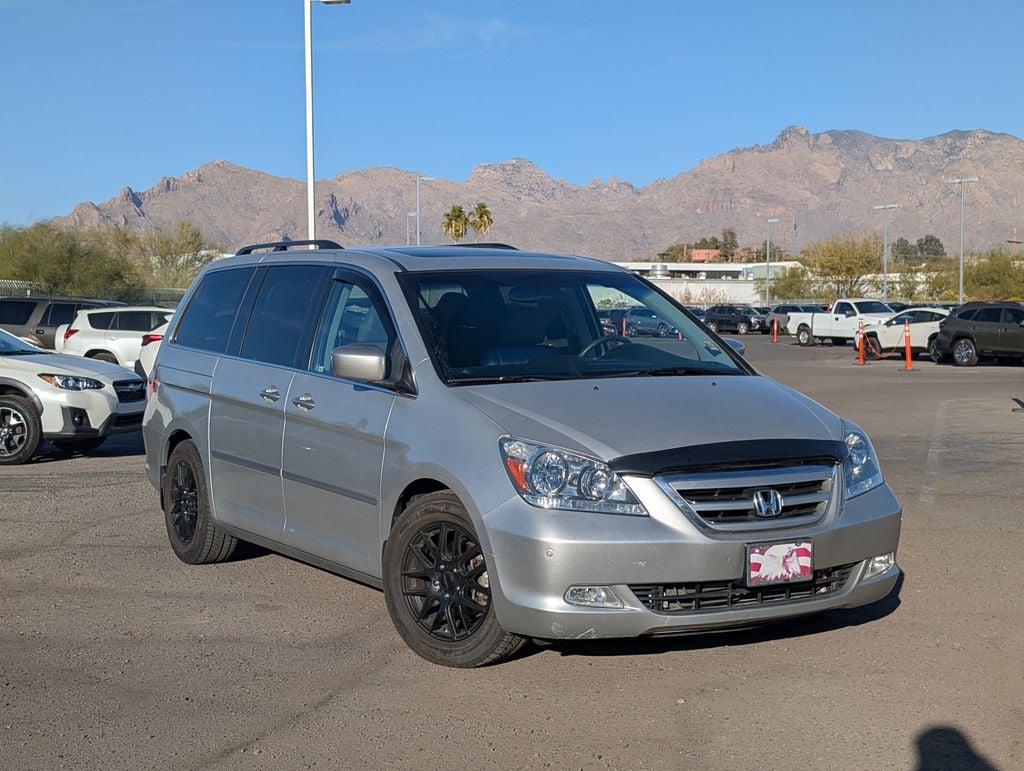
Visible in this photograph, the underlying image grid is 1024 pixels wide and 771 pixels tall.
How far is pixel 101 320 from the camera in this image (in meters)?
23.6

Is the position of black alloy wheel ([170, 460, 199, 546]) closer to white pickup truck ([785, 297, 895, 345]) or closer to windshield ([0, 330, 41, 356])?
windshield ([0, 330, 41, 356])

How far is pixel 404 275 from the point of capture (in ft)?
21.5

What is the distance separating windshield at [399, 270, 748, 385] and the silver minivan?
0.01m

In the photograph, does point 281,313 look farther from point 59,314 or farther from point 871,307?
point 871,307

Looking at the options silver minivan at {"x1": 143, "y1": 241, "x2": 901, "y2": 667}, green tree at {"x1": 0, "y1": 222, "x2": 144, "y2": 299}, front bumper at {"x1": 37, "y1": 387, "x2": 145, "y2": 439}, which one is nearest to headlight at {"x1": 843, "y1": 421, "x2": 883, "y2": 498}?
silver minivan at {"x1": 143, "y1": 241, "x2": 901, "y2": 667}

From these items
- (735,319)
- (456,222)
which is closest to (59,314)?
(735,319)

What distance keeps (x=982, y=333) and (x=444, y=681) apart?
30.2m

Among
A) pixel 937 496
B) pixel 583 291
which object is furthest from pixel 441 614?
pixel 937 496

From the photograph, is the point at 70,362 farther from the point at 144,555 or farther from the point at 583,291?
the point at 583,291

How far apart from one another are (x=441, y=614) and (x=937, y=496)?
20.2 feet

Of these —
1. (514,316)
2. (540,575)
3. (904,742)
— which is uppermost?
(514,316)

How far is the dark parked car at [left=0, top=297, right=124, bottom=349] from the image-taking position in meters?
25.2

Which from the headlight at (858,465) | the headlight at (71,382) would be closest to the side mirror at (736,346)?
the headlight at (858,465)

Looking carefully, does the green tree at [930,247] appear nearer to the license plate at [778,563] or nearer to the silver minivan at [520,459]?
the silver minivan at [520,459]
